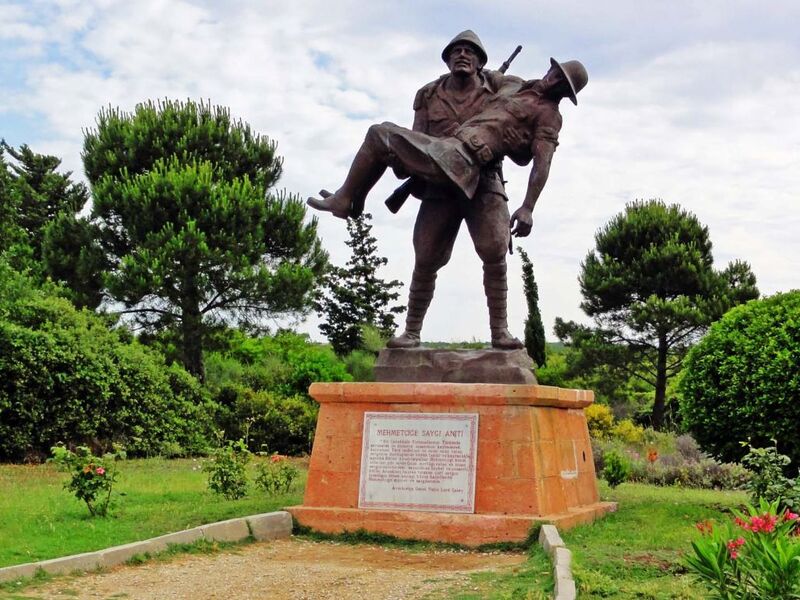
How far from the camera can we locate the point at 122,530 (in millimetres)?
6680

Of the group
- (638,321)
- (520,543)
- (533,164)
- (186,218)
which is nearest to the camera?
(520,543)

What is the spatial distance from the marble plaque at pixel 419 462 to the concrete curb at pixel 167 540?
25.5 inches

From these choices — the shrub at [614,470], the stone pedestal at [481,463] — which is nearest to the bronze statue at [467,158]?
the stone pedestal at [481,463]

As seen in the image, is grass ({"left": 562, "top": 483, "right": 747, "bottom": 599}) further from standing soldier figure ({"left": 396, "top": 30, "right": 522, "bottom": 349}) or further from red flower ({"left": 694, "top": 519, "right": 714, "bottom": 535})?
standing soldier figure ({"left": 396, "top": 30, "right": 522, "bottom": 349})

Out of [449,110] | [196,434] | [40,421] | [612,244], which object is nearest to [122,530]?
[449,110]

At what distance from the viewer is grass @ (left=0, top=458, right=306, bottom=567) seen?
239 inches

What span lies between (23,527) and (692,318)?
2014 cm

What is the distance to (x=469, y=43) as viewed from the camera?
770 cm

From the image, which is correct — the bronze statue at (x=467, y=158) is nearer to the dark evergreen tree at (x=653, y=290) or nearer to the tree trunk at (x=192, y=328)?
the tree trunk at (x=192, y=328)

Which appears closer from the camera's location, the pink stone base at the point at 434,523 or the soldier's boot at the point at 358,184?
the pink stone base at the point at 434,523

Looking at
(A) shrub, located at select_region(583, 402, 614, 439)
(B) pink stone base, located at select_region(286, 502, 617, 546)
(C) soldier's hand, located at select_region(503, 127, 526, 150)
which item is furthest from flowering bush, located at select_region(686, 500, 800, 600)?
(A) shrub, located at select_region(583, 402, 614, 439)

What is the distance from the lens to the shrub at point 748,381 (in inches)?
297

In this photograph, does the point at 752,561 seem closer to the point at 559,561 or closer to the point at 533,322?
the point at 559,561

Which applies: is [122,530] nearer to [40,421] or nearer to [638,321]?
[40,421]
